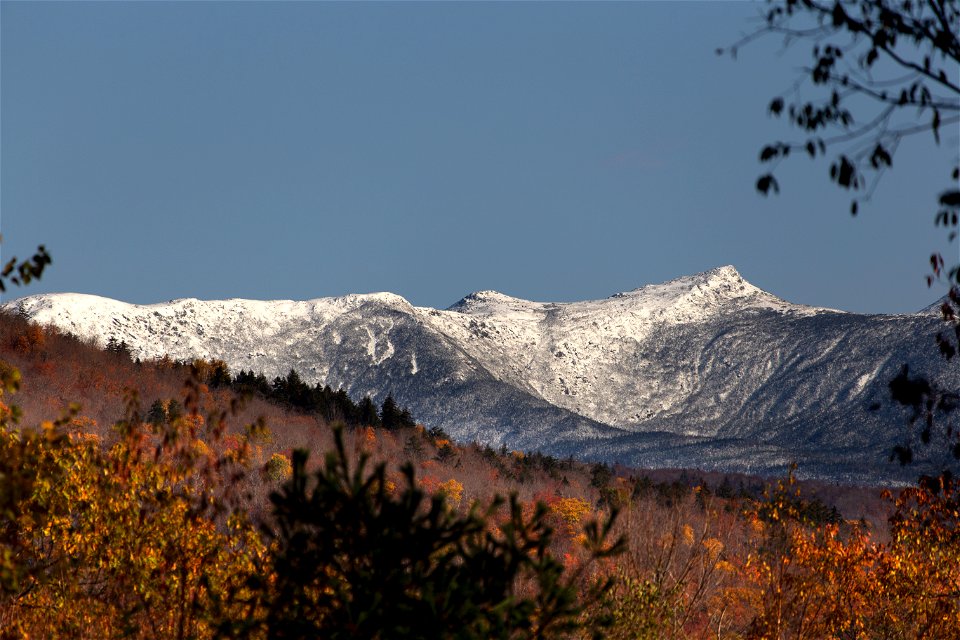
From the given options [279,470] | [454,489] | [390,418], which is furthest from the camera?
[390,418]

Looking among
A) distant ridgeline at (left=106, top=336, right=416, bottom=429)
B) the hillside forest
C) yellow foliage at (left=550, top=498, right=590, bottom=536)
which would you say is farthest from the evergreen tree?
the hillside forest

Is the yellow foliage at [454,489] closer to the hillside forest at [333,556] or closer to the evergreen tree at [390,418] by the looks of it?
the evergreen tree at [390,418]

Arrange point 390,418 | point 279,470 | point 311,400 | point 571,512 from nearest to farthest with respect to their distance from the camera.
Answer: point 279,470, point 571,512, point 311,400, point 390,418

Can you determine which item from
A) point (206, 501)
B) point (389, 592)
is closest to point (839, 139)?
point (389, 592)

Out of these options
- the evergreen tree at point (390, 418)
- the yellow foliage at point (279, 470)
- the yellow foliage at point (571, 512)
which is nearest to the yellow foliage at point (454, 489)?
the yellow foliage at point (571, 512)

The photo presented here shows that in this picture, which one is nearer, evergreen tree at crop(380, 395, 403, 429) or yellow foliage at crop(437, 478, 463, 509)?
yellow foliage at crop(437, 478, 463, 509)

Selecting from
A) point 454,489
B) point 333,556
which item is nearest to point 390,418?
point 454,489

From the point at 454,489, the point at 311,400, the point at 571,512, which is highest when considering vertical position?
the point at 311,400

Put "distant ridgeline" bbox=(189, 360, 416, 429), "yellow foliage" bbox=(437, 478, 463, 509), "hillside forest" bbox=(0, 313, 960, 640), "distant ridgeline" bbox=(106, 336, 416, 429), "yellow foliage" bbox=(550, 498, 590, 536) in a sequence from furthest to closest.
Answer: "distant ridgeline" bbox=(189, 360, 416, 429) < "distant ridgeline" bbox=(106, 336, 416, 429) < "yellow foliage" bbox=(437, 478, 463, 509) < "yellow foliage" bbox=(550, 498, 590, 536) < "hillside forest" bbox=(0, 313, 960, 640)

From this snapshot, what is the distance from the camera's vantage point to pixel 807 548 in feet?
89.4

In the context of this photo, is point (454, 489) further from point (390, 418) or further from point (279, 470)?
point (390, 418)

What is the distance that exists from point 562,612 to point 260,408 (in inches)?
5009

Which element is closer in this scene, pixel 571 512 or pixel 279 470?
pixel 279 470

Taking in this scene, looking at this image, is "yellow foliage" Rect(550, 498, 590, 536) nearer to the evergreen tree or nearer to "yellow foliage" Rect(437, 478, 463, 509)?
"yellow foliage" Rect(437, 478, 463, 509)
